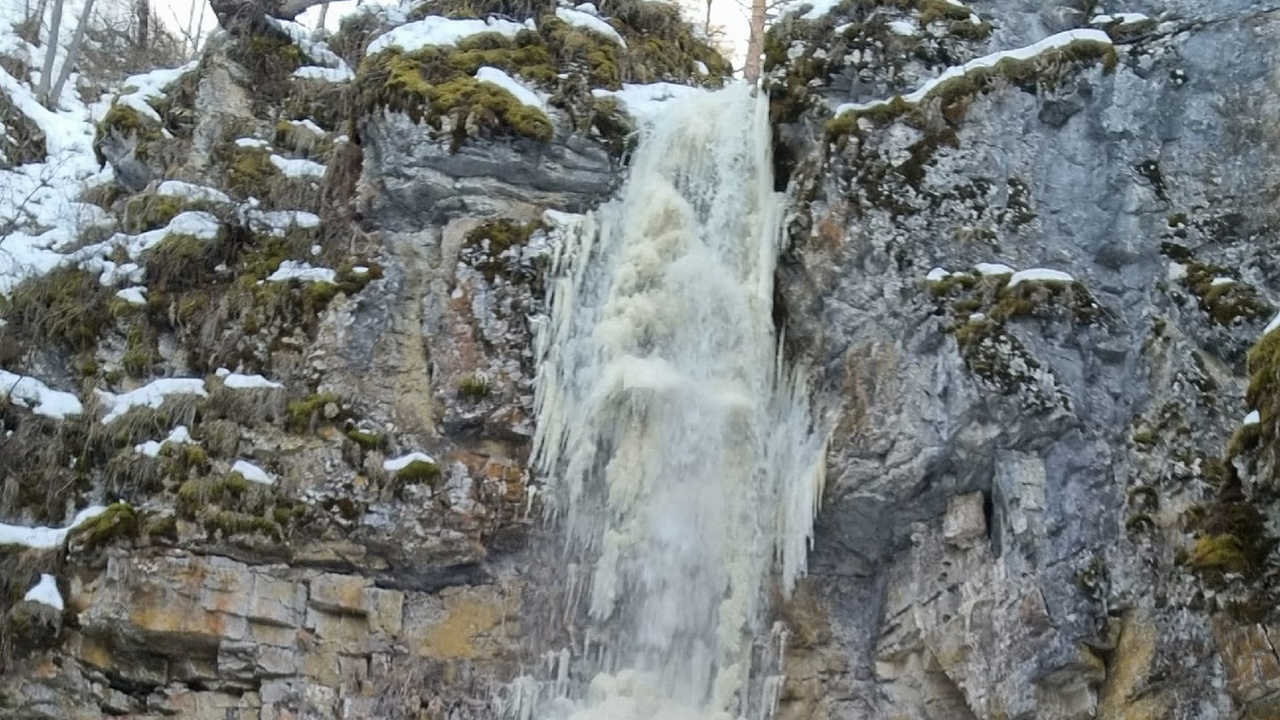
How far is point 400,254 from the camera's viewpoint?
40.1 feet

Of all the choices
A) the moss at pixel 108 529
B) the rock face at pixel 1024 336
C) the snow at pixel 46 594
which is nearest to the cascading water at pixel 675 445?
the rock face at pixel 1024 336

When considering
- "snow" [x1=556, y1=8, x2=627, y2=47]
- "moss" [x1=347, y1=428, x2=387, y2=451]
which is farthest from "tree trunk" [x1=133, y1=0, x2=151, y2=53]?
"moss" [x1=347, y1=428, x2=387, y2=451]

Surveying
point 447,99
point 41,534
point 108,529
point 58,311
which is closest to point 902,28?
point 447,99

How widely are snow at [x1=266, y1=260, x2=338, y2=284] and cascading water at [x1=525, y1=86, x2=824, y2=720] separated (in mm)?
2074

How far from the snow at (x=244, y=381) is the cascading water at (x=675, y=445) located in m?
2.36

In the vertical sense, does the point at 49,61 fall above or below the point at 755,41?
below

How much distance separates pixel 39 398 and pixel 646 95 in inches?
252

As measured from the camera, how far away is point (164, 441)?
10.9m

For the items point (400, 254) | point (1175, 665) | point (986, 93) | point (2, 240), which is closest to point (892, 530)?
point (1175, 665)

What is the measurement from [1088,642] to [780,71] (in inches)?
228

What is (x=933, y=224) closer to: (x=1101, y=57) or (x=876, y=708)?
(x=1101, y=57)

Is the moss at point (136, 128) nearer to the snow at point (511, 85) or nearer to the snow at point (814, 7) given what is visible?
the snow at point (511, 85)

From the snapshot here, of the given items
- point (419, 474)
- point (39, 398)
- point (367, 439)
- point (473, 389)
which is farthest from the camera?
point (39, 398)

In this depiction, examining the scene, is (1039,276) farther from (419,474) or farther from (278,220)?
(278,220)
